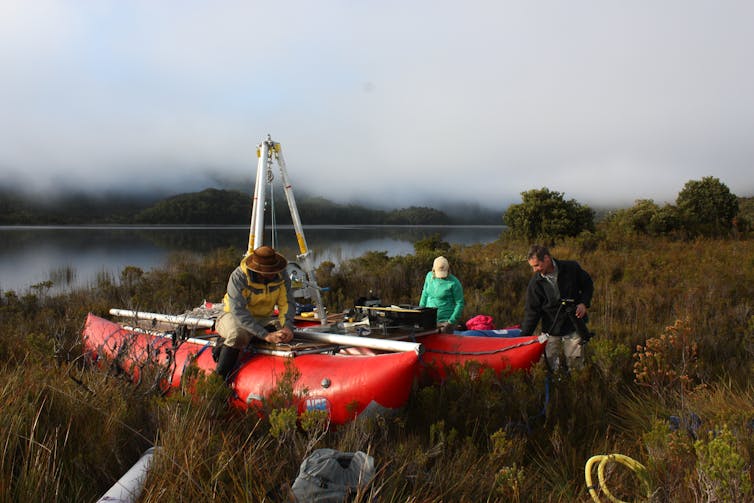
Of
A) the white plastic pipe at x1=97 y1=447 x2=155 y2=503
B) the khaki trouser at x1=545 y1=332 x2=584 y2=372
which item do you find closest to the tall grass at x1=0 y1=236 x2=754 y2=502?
the white plastic pipe at x1=97 y1=447 x2=155 y2=503

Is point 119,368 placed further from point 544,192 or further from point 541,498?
point 544,192

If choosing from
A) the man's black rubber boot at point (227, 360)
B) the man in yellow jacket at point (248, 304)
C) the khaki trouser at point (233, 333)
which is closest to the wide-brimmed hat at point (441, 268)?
the man in yellow jacket at point (248, 304)

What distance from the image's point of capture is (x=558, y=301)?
5629 millimetres

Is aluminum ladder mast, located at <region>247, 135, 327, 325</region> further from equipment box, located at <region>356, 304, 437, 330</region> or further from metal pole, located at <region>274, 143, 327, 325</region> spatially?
equipment box, located at <region>356, 304, 437, 330</region>

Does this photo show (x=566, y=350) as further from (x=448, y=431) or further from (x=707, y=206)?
(x=707, y=206)

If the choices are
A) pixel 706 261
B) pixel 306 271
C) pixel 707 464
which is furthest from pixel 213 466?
pixel 706 261

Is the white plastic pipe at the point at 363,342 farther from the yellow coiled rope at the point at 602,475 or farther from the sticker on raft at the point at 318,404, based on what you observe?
the yellow coiled rope at the point at 602,475

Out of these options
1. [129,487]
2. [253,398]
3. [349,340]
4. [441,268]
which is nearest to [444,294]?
[441,268]

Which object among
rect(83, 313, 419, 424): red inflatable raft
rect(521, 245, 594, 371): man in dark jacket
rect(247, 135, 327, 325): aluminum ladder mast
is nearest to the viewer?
rect(83, 313, 419, 424): red inflatable raft

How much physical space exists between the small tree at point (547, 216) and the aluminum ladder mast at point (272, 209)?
15785 millimetres

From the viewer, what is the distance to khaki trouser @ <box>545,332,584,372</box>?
5.66 m

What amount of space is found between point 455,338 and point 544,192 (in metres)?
18.7

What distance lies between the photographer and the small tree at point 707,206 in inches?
803

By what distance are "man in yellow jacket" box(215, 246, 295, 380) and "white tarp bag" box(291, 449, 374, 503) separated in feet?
8.15
